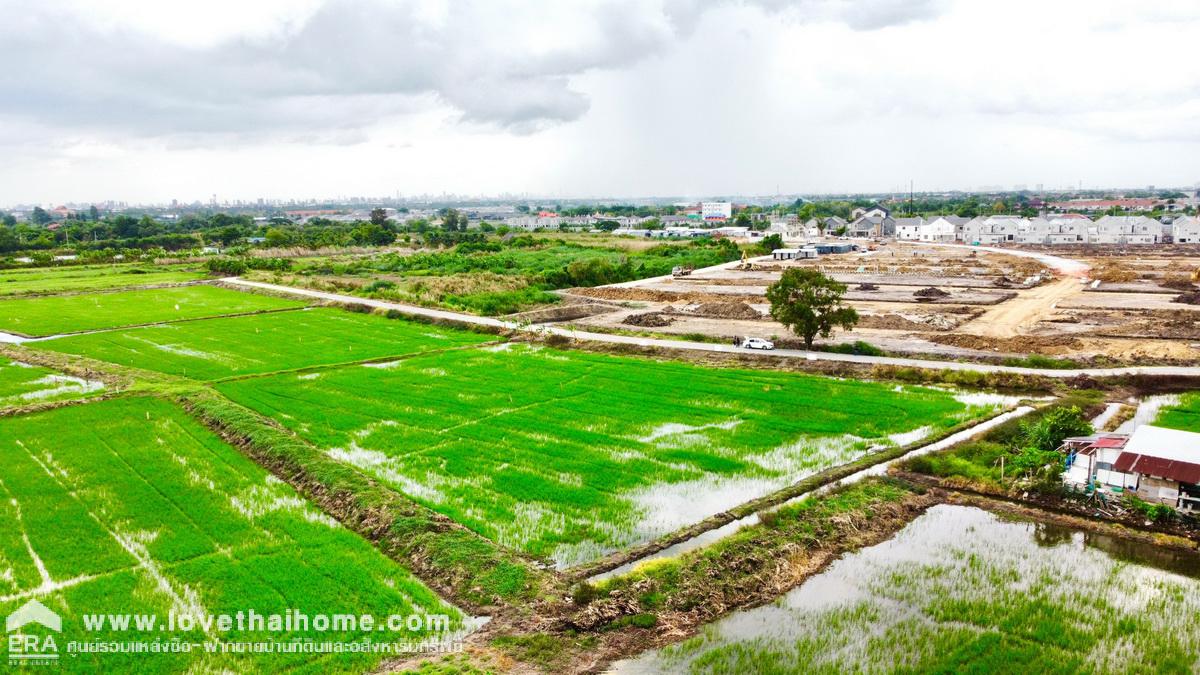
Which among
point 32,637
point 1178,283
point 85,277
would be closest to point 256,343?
point 32,637

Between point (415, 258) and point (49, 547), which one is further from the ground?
point (415, 258)

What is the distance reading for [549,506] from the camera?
17953mm

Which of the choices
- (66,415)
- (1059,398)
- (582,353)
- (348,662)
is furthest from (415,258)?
(348,662)

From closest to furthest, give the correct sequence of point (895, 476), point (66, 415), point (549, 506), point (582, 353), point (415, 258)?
point (549, 506) → point (895, 476) → point (66, 415) → point (582, 353) → point (415, 258)

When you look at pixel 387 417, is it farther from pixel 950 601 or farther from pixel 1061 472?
pixel 1061 472

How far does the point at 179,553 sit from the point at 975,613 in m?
16.1

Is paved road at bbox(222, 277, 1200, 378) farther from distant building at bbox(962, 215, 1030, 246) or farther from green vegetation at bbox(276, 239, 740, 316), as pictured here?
distant building at bbox(962, 215, 1030, 246)

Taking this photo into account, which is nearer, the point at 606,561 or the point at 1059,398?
the point at 606,561

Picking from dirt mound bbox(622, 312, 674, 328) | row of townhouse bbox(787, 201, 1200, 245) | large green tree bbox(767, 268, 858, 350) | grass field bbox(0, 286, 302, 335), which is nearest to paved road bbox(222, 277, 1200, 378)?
large green tree bbox(767, 268, 858, 350)

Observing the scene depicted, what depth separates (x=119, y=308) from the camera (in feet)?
173

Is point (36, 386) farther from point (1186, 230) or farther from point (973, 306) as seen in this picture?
point (1186, 230)

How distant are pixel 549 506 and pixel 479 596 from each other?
4134mm

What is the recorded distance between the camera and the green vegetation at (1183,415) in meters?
22.6

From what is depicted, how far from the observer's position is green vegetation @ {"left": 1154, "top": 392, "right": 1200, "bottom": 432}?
22.6 metres
